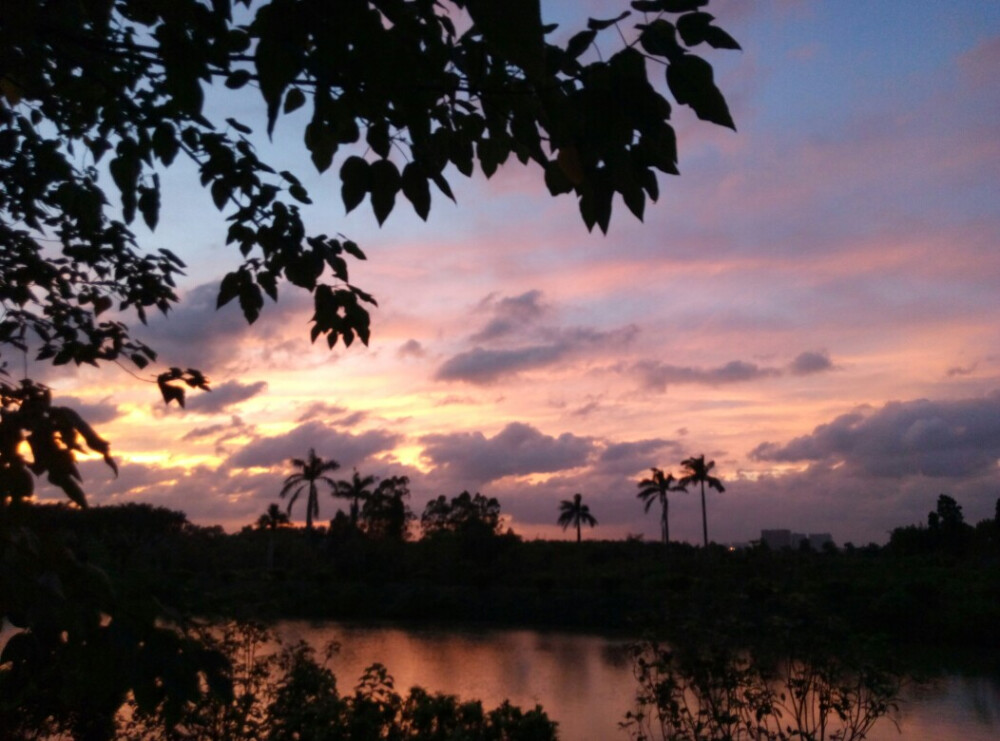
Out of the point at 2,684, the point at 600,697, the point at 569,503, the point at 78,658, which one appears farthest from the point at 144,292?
the point at 569,503

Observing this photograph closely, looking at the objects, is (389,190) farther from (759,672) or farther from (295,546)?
(295,546)

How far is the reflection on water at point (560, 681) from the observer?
1014 cm

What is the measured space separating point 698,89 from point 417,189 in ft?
1.66

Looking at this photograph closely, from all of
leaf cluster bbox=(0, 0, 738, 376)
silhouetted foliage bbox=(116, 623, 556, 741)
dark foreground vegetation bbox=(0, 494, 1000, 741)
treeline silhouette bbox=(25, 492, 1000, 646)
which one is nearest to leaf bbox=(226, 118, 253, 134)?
leaf cluster bbox=(0, 0, 738, 376)

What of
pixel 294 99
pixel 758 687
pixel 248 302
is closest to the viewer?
pixel 294 99

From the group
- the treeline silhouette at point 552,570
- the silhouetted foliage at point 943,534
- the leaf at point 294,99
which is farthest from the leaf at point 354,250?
the silhouetted foliage at point 943,534

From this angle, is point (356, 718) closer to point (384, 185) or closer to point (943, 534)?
point (384, 185)

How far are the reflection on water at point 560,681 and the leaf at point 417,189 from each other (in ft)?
19.0

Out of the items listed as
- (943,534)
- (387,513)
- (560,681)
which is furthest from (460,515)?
(560,681)

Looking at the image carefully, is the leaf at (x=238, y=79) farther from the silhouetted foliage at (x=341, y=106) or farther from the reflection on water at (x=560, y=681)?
the reflection on water at (x=560, y=681)

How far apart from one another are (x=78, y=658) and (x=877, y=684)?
511 centimetres

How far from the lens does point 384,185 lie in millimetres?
1491

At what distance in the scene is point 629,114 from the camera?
1.25 m

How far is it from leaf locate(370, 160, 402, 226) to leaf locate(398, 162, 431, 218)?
1.0 inches
